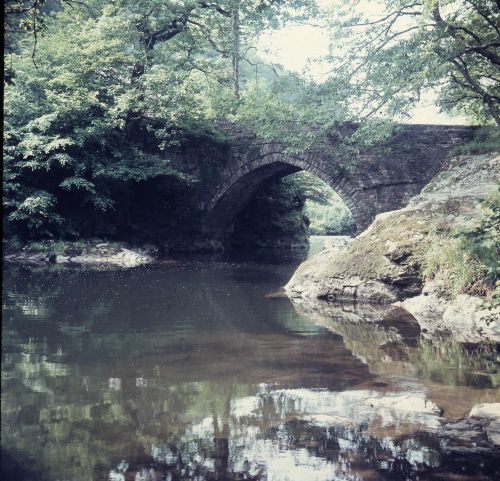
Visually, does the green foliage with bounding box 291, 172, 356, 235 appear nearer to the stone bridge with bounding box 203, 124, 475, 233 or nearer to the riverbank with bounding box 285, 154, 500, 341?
the stone bridge with bounding box 203, 124, 475, 233

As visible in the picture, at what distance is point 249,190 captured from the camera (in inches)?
816

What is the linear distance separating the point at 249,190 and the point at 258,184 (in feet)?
1.34

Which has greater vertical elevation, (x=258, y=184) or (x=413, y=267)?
(x=258, y=184)

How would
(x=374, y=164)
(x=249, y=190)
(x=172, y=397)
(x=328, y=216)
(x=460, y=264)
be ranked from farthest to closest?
(x=328, y=216)
(x=249, y=190)
(x=374, y=164)
(x=460, y=264)
(x=172, y=397)

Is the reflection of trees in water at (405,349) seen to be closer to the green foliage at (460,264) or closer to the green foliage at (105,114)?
the green foliage at (460,264)

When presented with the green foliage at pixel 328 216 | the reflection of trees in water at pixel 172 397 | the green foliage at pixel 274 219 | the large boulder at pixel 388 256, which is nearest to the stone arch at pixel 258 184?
the green foliage at pixel 274 219

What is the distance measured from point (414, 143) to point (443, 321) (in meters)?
8.97

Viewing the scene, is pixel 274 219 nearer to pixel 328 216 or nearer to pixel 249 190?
pixel 249 190

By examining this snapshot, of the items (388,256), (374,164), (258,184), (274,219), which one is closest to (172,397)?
(388,256)

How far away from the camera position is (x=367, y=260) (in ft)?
33.0

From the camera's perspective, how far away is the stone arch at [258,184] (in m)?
16.8

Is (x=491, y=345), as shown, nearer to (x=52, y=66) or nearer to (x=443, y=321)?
(x=443, y=321)

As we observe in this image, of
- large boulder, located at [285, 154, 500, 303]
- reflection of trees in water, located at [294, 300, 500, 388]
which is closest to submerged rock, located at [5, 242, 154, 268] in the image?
large boulder, located at [285, 154, 500, 303]

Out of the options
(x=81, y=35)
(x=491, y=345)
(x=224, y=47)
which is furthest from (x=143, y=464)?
(x=224, y=47)
